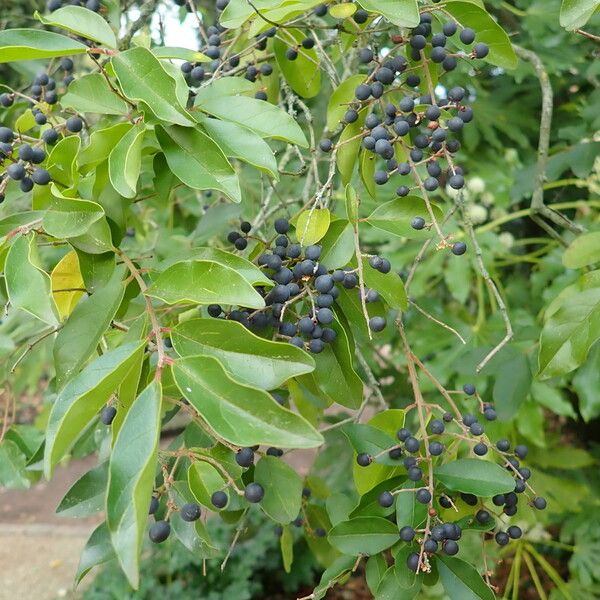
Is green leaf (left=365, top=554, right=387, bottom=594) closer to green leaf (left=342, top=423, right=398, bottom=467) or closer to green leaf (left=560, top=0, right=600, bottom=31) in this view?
green leaf (left=342, top=423, right=398, bottom=467)

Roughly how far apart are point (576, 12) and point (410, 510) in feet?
2.11

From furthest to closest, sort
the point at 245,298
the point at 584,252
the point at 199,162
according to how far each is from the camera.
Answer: the point at 584,252
the point at 199,162
the point at 245,298

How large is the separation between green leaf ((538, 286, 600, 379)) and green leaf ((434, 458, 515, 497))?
0.21 meters

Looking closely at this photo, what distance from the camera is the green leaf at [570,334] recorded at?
1.00 meters

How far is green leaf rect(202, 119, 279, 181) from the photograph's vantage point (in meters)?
0.82

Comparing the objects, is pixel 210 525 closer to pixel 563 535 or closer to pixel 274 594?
pixel 274 594

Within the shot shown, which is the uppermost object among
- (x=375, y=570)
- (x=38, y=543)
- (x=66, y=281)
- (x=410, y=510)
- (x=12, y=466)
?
(x=66, y=281)

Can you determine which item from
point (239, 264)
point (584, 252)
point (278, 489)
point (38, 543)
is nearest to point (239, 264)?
point (239, 264)

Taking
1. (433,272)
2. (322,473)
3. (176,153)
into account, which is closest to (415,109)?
(176,153)

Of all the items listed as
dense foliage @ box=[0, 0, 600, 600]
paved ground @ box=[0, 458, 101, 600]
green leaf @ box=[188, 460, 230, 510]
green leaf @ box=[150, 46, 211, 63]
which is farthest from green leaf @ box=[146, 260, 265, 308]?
paved ground @ box=[0, 458, 101, 600]

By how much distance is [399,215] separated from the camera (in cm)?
92

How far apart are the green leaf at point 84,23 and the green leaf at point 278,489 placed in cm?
55

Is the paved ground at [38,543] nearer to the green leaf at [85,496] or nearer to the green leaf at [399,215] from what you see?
the green leaf at [85,496]

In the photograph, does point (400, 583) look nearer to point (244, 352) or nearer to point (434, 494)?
point (434, 494)
